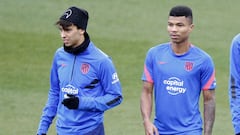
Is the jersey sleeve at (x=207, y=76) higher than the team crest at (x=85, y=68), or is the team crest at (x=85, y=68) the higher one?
the team crest at (x=85, y=68)

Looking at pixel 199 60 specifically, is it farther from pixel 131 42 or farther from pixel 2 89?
pixel 131 42

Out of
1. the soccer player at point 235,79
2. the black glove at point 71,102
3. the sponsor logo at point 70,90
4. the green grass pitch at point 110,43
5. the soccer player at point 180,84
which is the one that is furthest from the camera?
the green grass pitch at point 110,43

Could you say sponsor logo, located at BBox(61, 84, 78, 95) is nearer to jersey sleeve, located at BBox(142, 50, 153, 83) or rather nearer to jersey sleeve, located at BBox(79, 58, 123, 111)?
jersey sleeve, located at BBox(79, 58, 123, 111)

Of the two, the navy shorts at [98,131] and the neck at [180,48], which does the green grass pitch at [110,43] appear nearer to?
the navy shorts at [98,131]

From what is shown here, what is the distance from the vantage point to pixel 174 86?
27.3ft

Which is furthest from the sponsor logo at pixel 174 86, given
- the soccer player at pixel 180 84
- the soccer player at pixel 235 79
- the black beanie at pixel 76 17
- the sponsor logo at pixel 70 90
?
the black beanie at pixel 76 17

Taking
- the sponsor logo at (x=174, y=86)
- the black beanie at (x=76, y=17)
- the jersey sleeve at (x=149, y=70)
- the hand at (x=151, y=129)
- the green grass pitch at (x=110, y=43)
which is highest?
the black beanie at (x=76, y=17)

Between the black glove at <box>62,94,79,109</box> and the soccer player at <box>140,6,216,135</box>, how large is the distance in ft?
2.40

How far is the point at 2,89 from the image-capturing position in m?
14.8

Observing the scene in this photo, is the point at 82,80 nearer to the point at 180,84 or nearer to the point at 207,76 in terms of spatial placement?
the point at 180,84

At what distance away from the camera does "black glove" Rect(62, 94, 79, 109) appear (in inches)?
324

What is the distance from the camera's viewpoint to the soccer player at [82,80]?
8.41m

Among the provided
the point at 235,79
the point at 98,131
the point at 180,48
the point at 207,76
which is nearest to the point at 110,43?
the point at 98,131

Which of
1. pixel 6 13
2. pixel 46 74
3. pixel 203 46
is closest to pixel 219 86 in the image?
pixel 203 46
